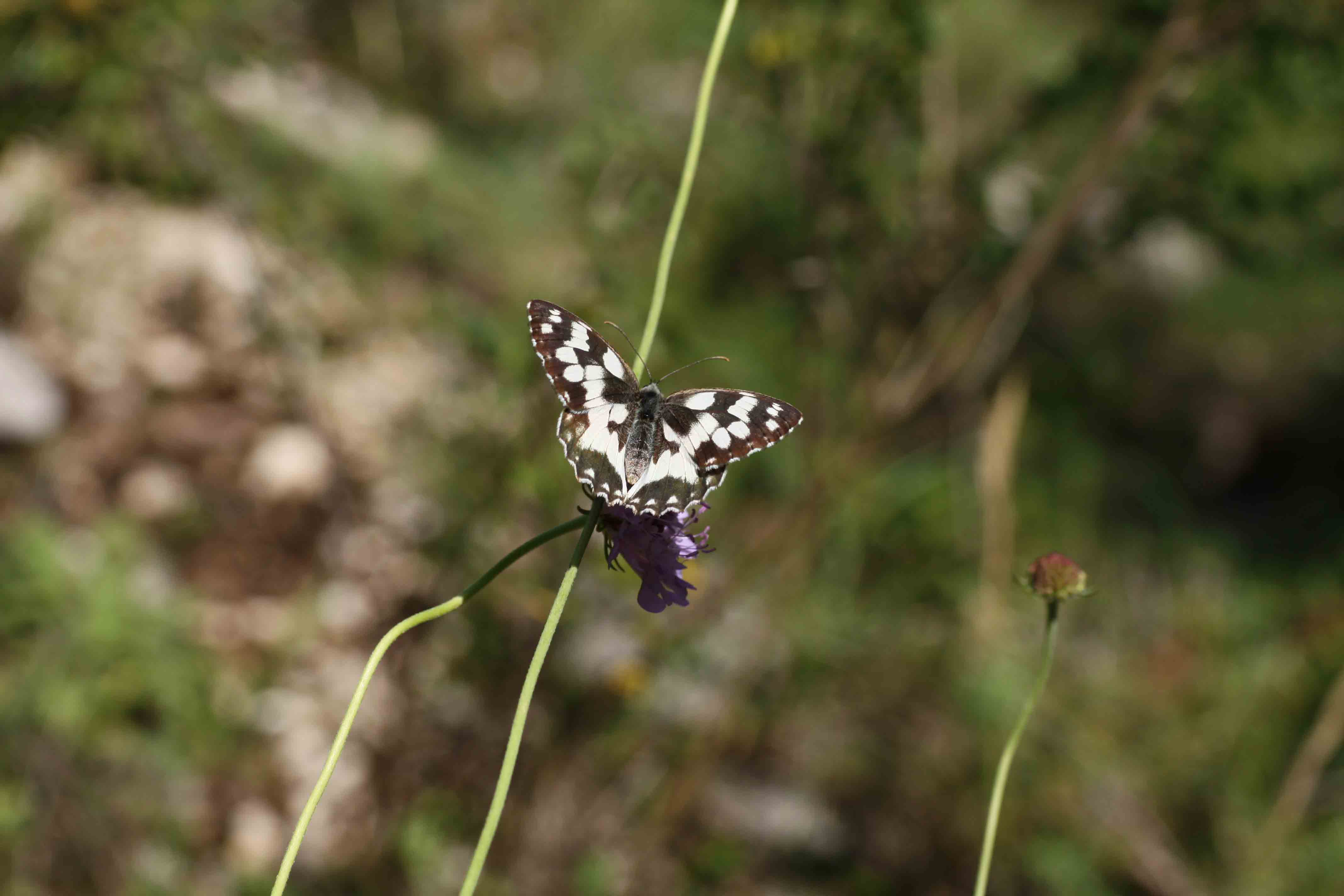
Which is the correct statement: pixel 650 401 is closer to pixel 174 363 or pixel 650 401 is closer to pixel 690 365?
pixel 690 365

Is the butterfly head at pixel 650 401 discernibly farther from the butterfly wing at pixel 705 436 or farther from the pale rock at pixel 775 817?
the pale rock at pixel 775 817

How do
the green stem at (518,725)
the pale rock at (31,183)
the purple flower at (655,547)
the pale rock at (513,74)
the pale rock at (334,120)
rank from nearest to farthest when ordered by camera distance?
the green stem at (518,725) → the purple flower at (655,547) → the pale rock at (31,183) → the pale rock at (334,120) → the pale rock at (513,74)

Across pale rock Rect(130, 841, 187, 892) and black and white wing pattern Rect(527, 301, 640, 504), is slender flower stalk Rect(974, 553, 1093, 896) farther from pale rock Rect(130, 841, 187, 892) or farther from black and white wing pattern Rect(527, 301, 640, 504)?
pale rock Rect(130, 841, 187, 892)

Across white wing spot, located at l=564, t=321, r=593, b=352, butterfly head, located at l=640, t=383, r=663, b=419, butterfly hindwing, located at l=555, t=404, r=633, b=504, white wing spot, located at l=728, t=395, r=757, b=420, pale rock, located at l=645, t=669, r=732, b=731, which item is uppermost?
pale rock, located at l=645, t=669, r=732, b=731

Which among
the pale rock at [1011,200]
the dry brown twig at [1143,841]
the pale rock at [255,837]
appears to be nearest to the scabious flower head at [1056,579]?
the pale rock at [1011,200]

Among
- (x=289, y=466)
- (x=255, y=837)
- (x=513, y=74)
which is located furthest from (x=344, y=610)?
(x=513, y=74)

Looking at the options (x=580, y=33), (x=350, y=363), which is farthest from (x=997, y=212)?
(x=580, y=33)

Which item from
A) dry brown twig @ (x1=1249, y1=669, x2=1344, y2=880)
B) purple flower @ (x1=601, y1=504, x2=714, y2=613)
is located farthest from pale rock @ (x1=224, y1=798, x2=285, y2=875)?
dry brown twig @ (x1=1249, y1=669, x2=1344, y2=880)

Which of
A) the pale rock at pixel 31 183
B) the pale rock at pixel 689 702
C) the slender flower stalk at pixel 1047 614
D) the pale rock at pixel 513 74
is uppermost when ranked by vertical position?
the pale rock at pixel 513 74
